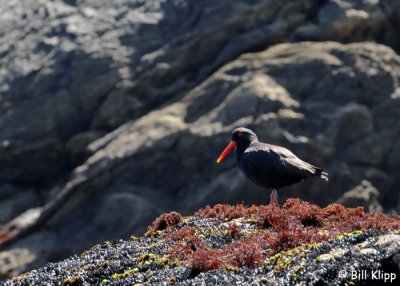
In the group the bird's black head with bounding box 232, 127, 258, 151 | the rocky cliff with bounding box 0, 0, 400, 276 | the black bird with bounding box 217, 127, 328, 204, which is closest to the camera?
the black bird with bounding box 217, 127, 328, 204

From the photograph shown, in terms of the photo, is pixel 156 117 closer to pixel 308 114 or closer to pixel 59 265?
pixel 308 114

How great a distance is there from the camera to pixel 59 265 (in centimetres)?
1251

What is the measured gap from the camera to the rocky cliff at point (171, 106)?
2725 cm

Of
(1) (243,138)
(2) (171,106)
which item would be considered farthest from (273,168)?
(2) (171,106)

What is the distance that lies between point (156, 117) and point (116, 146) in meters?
2.01

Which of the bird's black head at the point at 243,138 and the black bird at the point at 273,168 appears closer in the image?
the black bird at the point at 273,168

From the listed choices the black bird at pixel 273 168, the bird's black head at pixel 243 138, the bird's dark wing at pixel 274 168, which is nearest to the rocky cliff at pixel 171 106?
the bird's black head at pixel 243 138

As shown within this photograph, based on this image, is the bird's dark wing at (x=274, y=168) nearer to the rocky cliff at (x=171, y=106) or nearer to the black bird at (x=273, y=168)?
the black bird at (x=273, y=168)

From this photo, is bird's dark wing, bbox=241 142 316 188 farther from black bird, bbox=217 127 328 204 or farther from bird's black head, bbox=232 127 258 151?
bird's black head, bbox=232 127 258 151

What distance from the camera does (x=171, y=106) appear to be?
30141mm

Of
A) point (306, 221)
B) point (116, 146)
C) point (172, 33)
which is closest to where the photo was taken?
point (306, 221)

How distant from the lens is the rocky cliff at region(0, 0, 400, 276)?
27.2 meters

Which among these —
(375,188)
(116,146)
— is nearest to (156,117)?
(116,146)

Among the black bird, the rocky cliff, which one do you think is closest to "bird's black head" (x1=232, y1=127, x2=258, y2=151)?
the black bird
